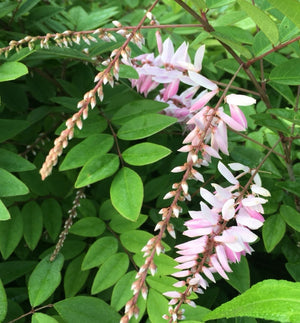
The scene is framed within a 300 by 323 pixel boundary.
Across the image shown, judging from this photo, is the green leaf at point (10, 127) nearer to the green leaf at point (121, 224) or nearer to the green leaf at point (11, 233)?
the green leaf at point (11, 233)

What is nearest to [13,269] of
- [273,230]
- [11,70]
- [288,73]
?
[11,70]

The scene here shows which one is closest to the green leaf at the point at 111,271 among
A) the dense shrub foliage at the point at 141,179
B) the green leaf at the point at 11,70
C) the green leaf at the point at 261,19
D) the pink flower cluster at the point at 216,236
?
the dense shrub foliage at the point at 141,179

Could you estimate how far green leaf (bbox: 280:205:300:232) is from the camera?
0.81 metres

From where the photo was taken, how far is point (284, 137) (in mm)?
891

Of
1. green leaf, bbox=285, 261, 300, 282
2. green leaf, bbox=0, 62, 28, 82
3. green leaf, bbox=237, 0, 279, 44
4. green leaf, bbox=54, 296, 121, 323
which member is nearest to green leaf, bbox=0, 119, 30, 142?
green leaf, bbox=0, 62, 28, 82

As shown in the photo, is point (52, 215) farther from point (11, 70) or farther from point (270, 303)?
point (270, 303)

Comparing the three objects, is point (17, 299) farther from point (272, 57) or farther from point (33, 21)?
point (272, 57)

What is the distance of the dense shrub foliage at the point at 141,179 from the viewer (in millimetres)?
642

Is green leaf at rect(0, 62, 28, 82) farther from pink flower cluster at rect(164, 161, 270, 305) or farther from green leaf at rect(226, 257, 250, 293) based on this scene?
green leaf at rect(226, 257, 250, 293)

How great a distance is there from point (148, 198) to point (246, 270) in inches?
11.1

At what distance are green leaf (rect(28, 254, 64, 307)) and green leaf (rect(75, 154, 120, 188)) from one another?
0.65 ft

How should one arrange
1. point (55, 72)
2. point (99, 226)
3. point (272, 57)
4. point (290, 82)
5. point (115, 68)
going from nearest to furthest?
point (115, 68) < point (290, 82) < point (99, 226) < point (272, 57) < point (55, 72)

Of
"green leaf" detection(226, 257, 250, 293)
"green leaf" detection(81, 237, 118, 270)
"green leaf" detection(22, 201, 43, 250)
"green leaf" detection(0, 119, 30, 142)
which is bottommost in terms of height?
"green leaf" detection(226, 257, 250, 293)

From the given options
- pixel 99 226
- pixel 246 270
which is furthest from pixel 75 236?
pixel 246 270
